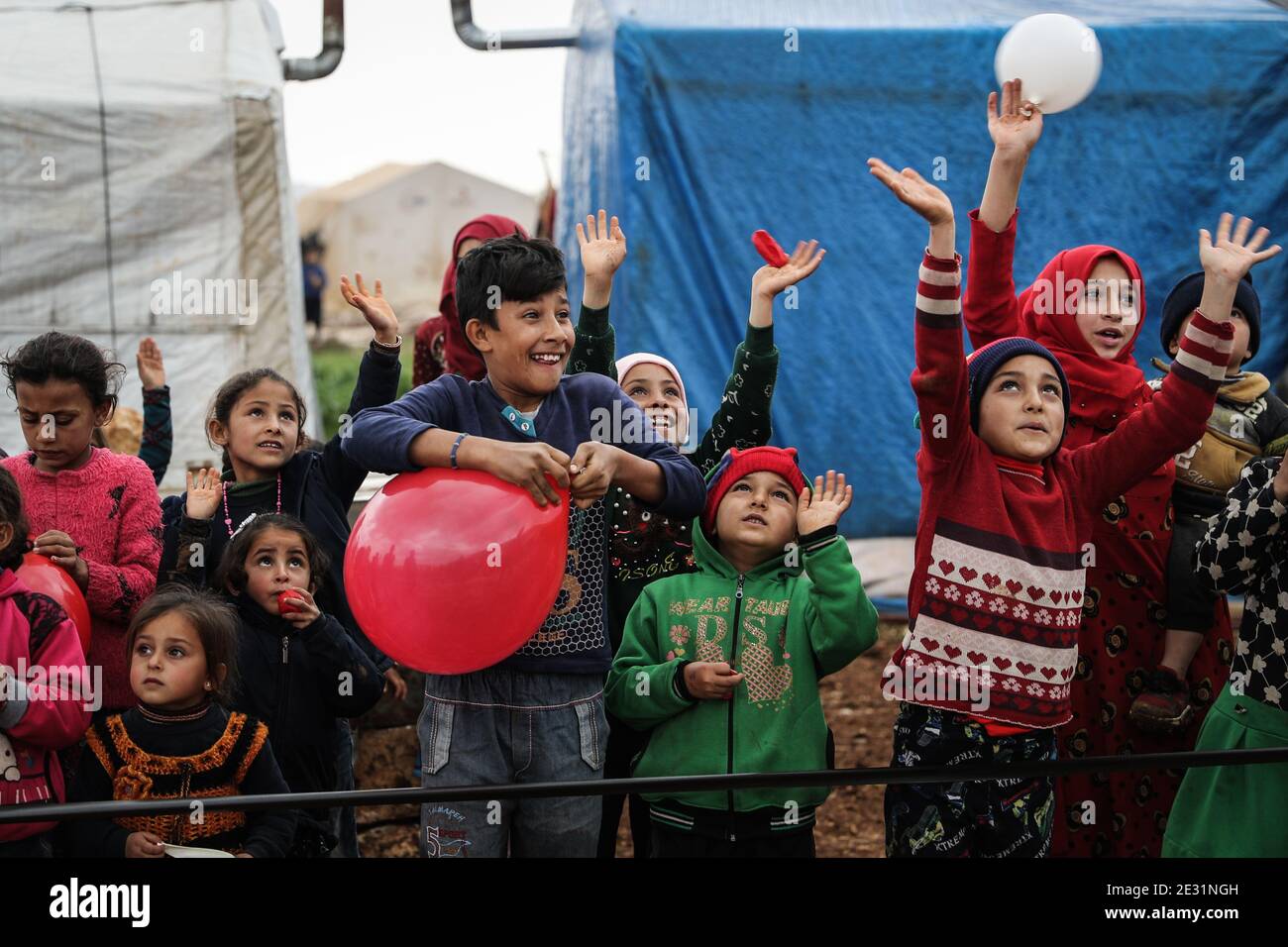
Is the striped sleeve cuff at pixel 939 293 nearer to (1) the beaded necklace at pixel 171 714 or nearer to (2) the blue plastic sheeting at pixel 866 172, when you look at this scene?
(1) the beaded necklace at pixel 171 714

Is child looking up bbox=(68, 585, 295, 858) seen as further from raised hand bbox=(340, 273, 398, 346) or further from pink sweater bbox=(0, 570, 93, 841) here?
raised hand bbox=(340, 273, 398, 346)

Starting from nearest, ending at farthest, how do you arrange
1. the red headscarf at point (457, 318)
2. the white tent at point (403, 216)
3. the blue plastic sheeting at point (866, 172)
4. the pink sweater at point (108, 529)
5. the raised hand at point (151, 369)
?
the pink sweater at point (108, 529)
the raised hand at point (151, 369)
the red headscarf at point (457, 318)
the blue plastic sheeting at point (866, 172)
the white tent at point (403, 216)

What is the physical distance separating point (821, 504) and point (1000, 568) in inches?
15.4

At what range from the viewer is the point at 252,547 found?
10.1ft

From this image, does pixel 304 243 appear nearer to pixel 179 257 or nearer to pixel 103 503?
pixel 179 257

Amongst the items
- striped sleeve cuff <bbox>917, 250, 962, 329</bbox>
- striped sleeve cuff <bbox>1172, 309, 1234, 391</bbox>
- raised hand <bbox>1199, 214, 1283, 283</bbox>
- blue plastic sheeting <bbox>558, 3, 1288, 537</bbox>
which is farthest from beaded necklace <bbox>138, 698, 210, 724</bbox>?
blue plastic sheeting <bbox>558, 3, 1288, 537</bbox>

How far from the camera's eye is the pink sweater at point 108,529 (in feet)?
10.4

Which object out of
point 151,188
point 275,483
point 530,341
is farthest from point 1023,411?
point 151,188

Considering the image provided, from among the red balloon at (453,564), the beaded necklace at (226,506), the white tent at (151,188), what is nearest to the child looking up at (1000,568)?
the red balloon at (453,564)

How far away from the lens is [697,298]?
602 cm

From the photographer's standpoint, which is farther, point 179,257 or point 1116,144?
point 179,257

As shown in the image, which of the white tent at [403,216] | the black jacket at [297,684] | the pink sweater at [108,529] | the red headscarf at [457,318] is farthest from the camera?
the white tent at [403,216]
